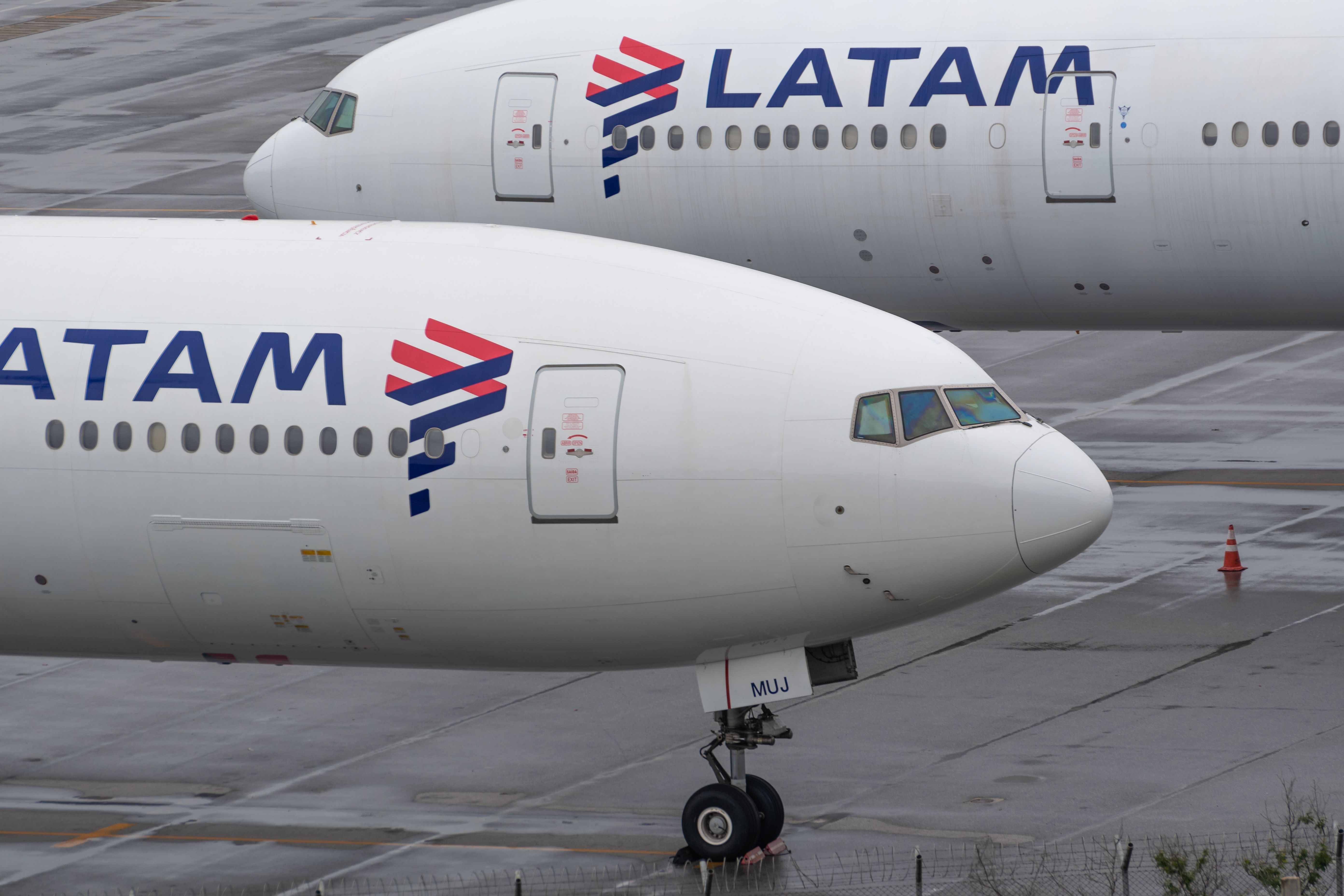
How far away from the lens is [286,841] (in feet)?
79.7

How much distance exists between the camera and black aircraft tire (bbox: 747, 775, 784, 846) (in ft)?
74.7

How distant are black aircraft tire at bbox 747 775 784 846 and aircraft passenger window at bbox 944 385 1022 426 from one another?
427 cm

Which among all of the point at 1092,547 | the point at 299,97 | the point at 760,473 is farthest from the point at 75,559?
the point at 299,97

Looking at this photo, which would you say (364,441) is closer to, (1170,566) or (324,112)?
(1170,566)

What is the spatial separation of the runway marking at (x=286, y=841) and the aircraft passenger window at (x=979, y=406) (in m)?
5.62

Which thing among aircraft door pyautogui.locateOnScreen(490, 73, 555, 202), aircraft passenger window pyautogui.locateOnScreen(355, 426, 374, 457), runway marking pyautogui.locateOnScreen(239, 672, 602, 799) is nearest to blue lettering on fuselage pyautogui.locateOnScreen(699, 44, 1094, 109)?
aircraft door pyautogui.locateOnScreen(490, 73, 555, 202)

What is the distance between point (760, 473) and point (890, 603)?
68.9 inches

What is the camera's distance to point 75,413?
22.2 m

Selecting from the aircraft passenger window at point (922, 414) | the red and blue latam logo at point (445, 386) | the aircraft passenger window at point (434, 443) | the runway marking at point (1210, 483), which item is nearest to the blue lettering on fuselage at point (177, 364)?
the red and blue latam logo at point (445, 386)

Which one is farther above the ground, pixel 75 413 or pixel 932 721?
pixel 75 413

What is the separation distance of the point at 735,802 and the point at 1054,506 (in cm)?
433

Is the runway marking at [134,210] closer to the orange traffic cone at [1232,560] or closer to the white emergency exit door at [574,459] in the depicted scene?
the orange traffic cone at [1232,560]

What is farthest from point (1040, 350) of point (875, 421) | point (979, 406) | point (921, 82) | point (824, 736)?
point (875, 421)

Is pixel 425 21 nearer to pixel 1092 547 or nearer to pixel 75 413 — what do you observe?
pixel 1092 547
